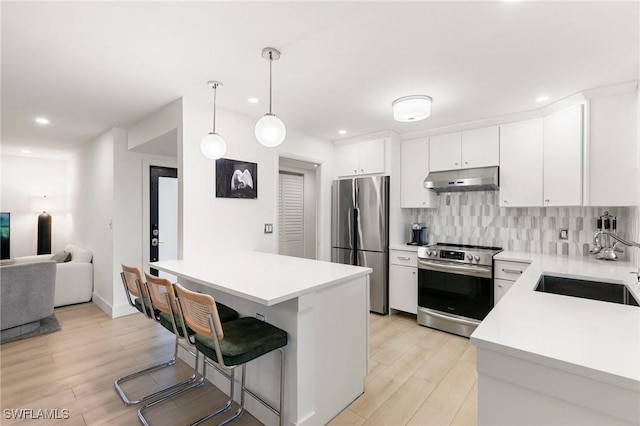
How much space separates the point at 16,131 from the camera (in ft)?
12.7

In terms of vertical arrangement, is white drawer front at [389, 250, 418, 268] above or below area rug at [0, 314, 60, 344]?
above

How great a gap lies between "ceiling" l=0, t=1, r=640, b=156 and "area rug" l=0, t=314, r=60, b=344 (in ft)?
7.80

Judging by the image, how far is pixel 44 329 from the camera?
3.36m

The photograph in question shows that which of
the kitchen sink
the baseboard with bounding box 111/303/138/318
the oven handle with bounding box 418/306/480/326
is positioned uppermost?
the kitchen sink

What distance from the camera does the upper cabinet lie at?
10.9 ft

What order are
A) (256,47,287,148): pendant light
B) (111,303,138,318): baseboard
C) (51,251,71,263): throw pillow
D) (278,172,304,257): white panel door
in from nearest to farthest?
(256,47,287,148): pendant light → (111,303,138,318): baseboard → (51,251,71,263): throw pillow → (278,172,304,257): white panel door

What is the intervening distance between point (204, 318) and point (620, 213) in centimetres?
371

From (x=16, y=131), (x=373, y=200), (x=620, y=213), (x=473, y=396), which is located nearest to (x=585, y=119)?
(x=620, y=213)

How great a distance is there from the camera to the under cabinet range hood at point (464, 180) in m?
3.21

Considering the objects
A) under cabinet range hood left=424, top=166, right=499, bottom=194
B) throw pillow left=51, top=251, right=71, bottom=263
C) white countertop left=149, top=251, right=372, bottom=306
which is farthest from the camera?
throw pillow left=51, top=251, right=71, bottom=263

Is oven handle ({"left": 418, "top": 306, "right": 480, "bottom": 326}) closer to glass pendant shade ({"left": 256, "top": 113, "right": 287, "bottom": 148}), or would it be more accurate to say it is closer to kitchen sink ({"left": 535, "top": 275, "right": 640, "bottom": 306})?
kitchen sink ({"left": 535, "top": 275, "right": 640, "bottom": 306})

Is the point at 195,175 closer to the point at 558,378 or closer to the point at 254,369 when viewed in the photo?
the point at 254,369

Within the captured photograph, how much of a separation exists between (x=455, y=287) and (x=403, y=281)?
654mm

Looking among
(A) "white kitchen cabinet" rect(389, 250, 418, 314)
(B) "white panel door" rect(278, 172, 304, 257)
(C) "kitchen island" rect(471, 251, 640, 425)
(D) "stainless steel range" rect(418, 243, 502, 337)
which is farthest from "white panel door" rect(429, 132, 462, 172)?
(C) "kitchen island" rect(471, 251, 640, 425)
